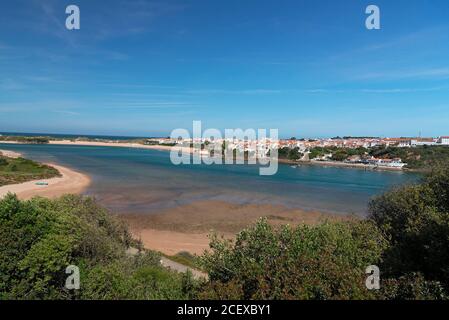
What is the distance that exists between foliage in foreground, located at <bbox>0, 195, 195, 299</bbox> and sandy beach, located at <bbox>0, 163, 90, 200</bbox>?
27318mm

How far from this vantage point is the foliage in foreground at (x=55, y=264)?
9.12 meters

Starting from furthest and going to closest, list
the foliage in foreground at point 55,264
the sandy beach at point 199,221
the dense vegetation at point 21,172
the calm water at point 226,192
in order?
the dense vegetation at point 21,172
the calm water at point 226,192
the sandy beach at point 199,221
the foliage in foreground at point 55,264

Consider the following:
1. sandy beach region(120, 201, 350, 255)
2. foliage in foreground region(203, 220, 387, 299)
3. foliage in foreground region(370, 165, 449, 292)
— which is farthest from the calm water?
foliage in foreground region(203, 220, 387, 299)

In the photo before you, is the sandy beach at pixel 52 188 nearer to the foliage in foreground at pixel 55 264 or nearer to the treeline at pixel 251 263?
the foliage in foreground at pixel 55 264

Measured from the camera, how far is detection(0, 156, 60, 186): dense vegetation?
4734 cm

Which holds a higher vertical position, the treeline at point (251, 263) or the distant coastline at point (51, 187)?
the treeline at point (251, 263)

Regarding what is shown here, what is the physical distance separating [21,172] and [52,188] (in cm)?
1590

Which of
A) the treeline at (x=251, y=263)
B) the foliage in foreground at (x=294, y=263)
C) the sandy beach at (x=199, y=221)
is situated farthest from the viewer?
the sandy beach at (x=199, y=221)

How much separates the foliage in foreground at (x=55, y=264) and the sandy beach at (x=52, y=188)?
89.6 feet

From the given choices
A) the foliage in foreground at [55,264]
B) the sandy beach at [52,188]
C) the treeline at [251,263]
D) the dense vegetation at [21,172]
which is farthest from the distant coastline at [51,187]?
the treeline at [251,263]

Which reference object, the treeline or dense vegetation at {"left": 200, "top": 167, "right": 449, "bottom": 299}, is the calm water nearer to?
the treeline
